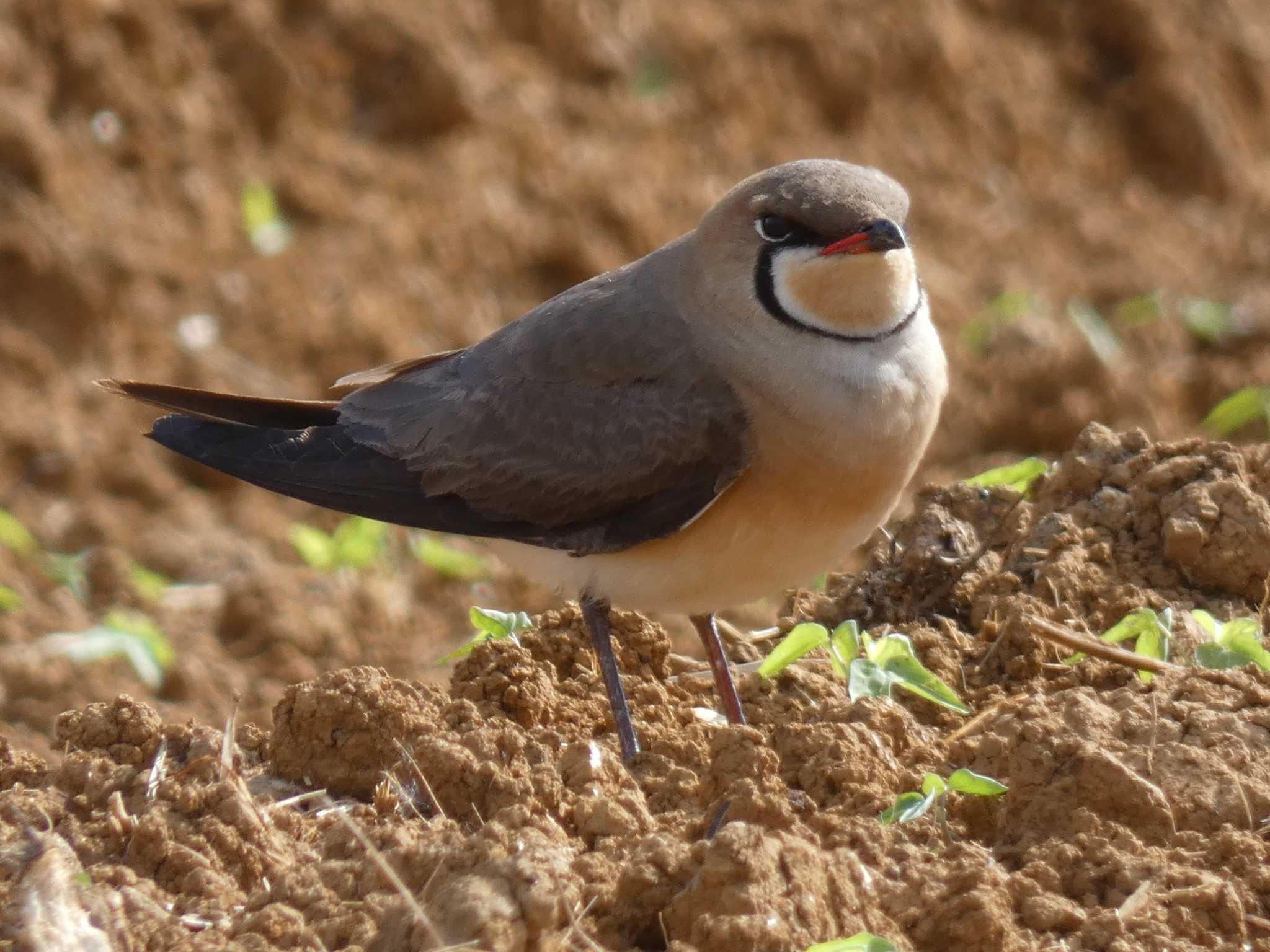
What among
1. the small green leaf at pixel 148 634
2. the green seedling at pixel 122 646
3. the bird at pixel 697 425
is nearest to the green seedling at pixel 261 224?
the small green leaf at pixel 148 634

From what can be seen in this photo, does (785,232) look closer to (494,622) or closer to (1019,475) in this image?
(1019,475)

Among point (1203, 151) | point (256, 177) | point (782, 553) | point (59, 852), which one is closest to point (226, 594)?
point (256, 177)

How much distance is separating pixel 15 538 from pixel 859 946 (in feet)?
17.3

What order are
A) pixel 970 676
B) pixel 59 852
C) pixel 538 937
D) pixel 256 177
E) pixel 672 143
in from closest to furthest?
pixel 538 937, pixel 59 852, pixel 970 676, pixel 256 177, pixel 672 143

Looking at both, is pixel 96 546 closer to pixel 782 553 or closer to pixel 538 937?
pixel 782 553

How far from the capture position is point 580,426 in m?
5.00

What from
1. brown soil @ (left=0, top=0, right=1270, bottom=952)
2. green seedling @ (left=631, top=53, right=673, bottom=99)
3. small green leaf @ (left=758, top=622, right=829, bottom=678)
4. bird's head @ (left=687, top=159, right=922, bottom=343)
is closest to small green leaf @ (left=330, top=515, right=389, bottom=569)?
brown soil @ (left=0, top=0, right=1270, bottom=952)

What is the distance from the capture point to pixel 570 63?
10086 mm

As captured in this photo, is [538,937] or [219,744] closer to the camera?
[538,937]

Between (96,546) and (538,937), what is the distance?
16.9 feet

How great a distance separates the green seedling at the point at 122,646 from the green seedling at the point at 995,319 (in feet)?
14.2

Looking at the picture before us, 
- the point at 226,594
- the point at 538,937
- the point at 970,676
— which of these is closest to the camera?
the point at 538,937

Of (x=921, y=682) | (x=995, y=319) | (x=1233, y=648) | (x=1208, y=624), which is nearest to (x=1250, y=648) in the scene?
(x=1233, y=648)

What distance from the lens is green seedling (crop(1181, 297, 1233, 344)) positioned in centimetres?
892
